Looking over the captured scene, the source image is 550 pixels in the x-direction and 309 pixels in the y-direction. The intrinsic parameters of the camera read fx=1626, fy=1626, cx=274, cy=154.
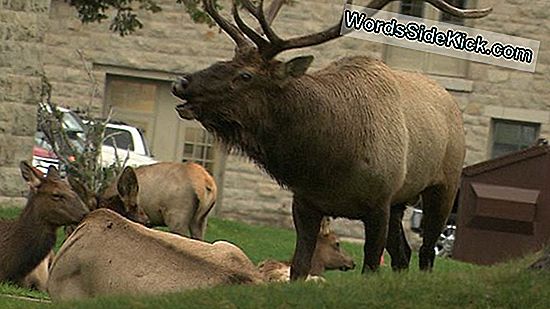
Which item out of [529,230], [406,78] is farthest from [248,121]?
[529,230]

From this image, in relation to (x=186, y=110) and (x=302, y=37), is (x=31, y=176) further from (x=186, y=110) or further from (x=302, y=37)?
(x=186, y=110)

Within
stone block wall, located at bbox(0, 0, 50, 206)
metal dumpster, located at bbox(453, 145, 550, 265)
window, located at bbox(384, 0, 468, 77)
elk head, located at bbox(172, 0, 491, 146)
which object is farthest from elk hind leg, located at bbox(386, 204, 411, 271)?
window, located at bbox(384, 0, 468, 77)

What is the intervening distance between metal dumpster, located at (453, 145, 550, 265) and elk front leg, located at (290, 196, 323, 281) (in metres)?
7.33

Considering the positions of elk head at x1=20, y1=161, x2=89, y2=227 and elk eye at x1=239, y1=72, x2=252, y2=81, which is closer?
elk eye at x1=239, y1=72, x2=252, y2=81

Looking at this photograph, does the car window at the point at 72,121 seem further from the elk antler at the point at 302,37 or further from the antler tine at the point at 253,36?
the antler tine at the point at 253,36

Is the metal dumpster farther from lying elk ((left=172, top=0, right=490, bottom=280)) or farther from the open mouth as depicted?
the open mouth

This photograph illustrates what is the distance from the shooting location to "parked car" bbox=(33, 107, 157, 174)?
2352 cm

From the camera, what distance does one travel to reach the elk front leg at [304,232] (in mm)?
11109

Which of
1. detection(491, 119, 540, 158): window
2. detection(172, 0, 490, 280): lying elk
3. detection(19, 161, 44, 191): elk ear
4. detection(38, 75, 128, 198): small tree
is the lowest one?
detection(38, 75, 128, 198): small tree

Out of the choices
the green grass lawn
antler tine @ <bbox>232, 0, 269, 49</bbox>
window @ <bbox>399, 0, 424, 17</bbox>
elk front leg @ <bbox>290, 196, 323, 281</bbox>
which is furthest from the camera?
window @ <bbox>399, 0, 424, 17</bbox>

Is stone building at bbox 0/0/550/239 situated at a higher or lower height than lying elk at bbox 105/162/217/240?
higher

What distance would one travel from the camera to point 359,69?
11516 millimetres

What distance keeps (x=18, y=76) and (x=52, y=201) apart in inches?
268

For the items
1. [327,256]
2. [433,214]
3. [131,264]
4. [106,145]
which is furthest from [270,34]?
[106,145]
